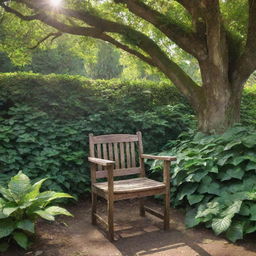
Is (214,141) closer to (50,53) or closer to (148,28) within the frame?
(148,28)

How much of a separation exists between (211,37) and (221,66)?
570mm

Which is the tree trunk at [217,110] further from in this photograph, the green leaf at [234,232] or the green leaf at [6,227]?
the green leaf at [6,227]

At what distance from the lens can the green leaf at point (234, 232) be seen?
122 inches

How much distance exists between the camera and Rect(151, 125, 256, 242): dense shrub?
321cm

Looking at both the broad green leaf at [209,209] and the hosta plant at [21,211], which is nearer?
the hosta plant at [21,211]

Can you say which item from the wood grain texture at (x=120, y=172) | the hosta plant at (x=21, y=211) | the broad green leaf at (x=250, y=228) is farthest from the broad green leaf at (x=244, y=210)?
the hosta plant at (x=21, y=211)

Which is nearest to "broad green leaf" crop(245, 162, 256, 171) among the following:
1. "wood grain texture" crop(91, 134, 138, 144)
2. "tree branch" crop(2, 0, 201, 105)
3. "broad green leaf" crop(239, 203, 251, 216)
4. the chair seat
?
"broad green leaf" crop(239, 203, 251, 216)

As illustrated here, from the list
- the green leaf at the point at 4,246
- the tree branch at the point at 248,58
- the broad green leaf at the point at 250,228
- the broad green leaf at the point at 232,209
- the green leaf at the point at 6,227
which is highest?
the tree branch at the point at 248,58

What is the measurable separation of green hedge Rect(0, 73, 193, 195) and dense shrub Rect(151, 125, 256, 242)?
4.14ft

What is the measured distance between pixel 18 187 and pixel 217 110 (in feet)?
12.2

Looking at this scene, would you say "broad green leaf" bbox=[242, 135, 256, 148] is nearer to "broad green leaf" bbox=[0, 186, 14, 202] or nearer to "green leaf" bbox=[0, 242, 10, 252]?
"broad green leaf" bbox=[0, 186, 14, 202]

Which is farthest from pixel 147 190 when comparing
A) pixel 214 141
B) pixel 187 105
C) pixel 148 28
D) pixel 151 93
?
pixel 148 28

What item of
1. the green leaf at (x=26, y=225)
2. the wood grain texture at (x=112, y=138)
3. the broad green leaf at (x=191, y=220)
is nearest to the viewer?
the green leaf at (x=26, y=225)

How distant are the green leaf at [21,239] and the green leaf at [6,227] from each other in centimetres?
8
